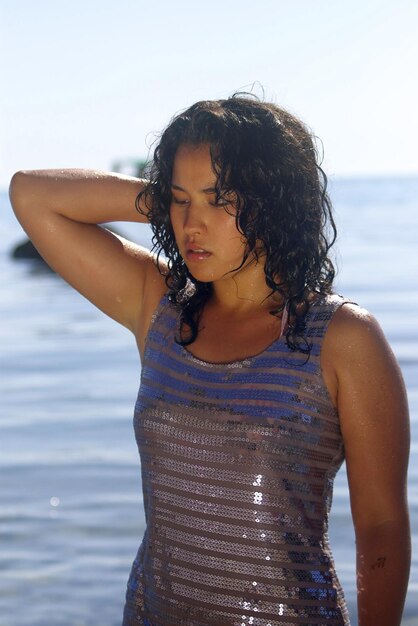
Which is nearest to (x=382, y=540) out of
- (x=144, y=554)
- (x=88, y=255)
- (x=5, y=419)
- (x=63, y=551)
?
(x=144, y=554)

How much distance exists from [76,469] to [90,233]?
4772 mm

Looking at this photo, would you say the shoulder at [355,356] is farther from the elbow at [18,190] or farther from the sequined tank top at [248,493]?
the elbow at [18,190]

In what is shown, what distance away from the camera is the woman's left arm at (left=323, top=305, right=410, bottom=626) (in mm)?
2746

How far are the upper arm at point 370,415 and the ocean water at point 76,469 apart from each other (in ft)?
4.47

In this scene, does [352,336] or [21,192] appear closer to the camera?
[352,336]

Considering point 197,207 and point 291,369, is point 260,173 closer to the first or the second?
point 197,207

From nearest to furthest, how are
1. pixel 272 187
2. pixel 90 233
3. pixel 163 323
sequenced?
pixel 272 187
pixel 163 323
pixel 90 233

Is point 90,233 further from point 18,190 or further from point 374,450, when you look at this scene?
point 374,450

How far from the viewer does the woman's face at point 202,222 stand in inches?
115

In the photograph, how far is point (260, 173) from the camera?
9.64ft

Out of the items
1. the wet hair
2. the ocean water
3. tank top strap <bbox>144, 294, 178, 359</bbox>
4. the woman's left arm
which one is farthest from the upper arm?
the ocean water

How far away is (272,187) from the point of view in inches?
116

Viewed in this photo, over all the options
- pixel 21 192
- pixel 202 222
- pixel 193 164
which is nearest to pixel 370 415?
pixel 202 222

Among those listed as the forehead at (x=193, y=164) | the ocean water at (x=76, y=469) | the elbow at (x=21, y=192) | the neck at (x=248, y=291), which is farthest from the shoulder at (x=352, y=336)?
the ocean water at (x=76, y=469)
